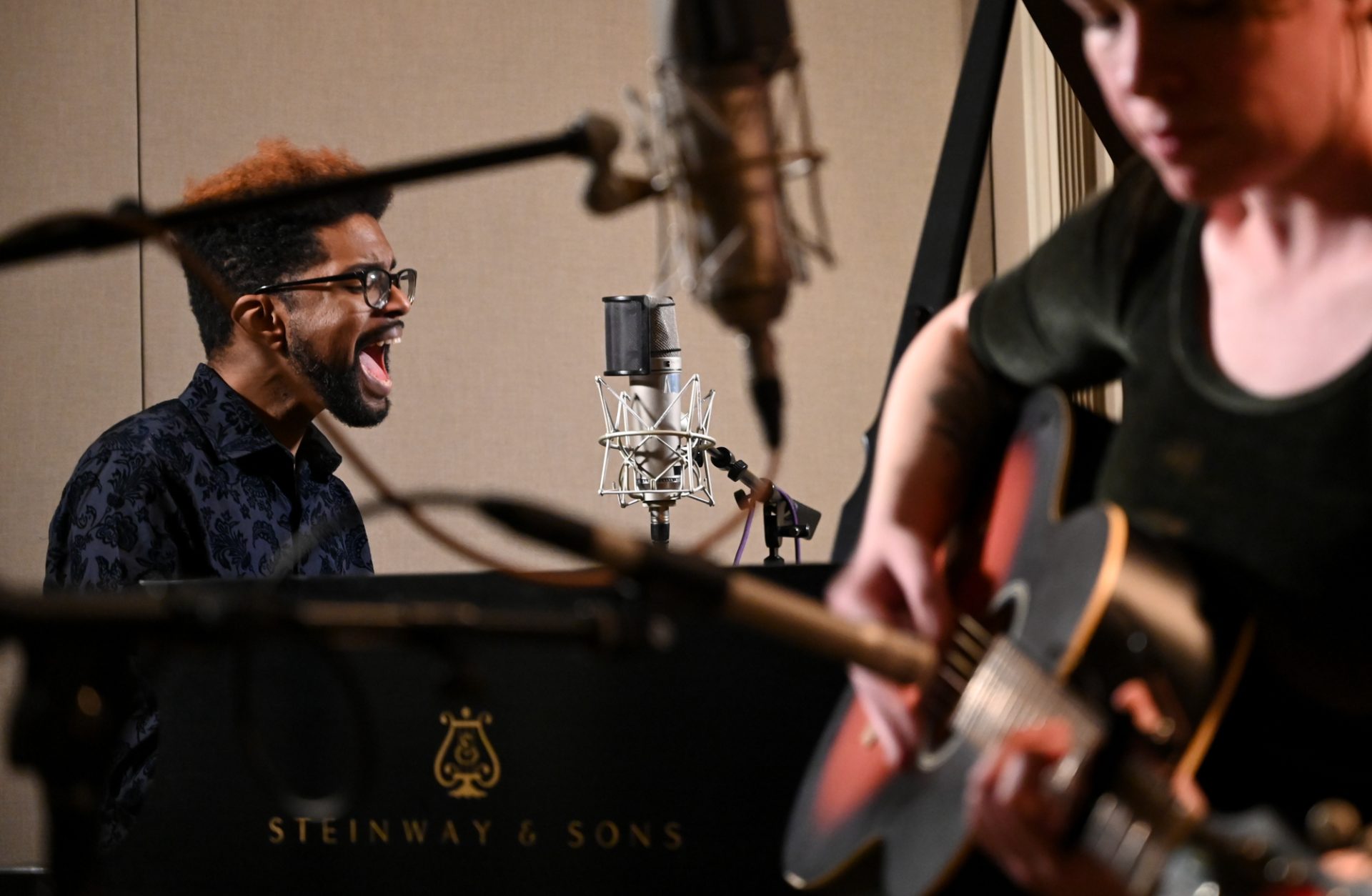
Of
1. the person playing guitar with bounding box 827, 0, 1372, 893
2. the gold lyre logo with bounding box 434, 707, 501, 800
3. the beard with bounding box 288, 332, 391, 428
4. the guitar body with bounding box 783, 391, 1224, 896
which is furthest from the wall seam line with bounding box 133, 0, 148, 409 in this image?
the person playing guitar with bounding box 827, 0, 1372, 893

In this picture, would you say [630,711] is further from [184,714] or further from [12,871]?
[12,871]

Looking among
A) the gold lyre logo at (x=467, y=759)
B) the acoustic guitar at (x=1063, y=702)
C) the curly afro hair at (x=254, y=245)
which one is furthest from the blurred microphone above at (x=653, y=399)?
the acoustic guitar at (x=1063, y=702)

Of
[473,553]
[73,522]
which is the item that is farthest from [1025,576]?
[73,522]

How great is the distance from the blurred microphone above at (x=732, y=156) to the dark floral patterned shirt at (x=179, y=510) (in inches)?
54.1

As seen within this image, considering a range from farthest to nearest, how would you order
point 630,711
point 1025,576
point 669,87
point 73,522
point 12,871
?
1. point 12,871
2. point 73,522
3. point 630,711
4. point 1025,576
5. point 669,87

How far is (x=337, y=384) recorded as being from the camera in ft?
9.01

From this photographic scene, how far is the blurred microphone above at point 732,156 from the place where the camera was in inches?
32.5

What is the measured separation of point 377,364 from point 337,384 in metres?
0.16

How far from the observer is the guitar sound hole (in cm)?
94

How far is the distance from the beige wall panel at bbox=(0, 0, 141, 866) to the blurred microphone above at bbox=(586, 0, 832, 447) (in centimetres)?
343

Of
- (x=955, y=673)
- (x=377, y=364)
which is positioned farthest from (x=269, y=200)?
(x=377, y=364)

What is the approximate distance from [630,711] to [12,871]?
177cm

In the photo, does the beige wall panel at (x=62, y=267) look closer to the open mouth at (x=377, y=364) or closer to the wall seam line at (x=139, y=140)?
the wall seam line at (x=139, y=140)

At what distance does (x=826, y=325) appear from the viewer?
427 cm
